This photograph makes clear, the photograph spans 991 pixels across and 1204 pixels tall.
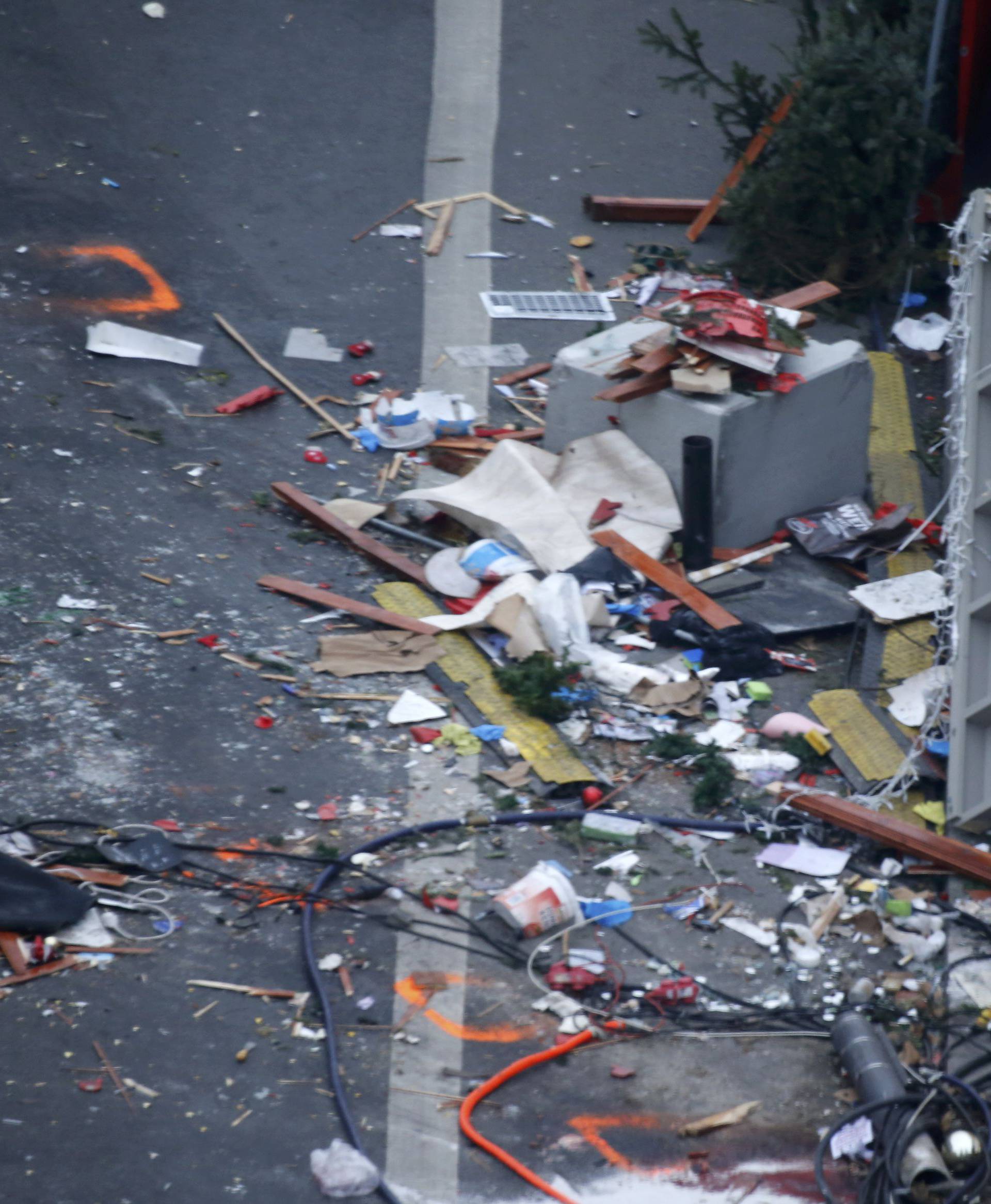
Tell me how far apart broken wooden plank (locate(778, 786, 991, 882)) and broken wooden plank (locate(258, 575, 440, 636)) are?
2.13 meters

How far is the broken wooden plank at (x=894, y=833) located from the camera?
5.49 meters

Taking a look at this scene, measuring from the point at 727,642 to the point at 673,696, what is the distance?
0.50 meters

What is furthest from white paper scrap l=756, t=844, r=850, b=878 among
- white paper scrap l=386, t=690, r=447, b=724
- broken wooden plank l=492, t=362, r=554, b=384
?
broken wooden plank l=492, t=362, r=554, b=384

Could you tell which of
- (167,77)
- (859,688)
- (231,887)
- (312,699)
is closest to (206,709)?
(312,699)

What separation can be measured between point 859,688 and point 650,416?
2.01 meters

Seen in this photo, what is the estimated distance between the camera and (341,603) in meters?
7.09

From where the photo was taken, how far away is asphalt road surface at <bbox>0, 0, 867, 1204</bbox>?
4484 millimetres

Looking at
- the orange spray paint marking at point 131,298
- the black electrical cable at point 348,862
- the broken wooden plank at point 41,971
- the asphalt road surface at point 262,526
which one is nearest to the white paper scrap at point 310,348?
the asphalt road surface at point 262,526

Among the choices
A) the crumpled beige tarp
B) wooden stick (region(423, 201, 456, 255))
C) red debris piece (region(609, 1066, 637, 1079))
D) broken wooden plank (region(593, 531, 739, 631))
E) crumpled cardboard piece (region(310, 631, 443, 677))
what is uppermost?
wooden stick (region(423, 201, 456, 255))

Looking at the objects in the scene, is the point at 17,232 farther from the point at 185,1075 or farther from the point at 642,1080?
the point at 642,1080

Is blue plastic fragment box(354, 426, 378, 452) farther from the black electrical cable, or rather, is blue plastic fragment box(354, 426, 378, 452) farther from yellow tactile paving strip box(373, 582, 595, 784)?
the black electrical cable

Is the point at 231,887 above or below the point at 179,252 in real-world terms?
below

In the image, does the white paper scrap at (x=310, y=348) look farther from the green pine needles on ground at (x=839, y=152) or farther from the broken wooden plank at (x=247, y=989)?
the broken wooden plank at (x=247, y=989)

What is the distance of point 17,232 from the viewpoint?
10.0m
